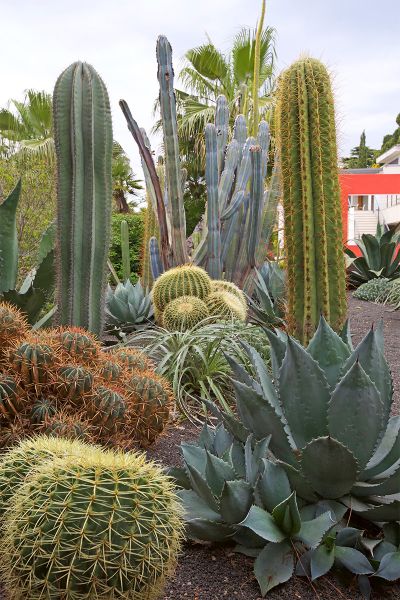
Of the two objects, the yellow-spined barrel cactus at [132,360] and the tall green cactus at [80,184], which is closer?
the yellow-spined barrel cactus at [132,360]

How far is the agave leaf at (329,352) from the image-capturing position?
311 cm

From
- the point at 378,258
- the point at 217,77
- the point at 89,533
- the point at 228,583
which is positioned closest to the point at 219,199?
the point at 378,258

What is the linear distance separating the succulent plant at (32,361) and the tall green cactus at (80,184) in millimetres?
2097

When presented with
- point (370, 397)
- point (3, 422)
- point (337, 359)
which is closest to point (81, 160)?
point (3, 422)

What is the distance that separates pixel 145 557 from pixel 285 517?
0.71 m

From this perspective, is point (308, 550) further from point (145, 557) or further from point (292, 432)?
point (145, 557)

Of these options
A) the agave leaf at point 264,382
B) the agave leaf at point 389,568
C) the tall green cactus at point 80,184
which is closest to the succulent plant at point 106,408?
the agave leaf at point 264,382

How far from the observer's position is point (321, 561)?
2.55m

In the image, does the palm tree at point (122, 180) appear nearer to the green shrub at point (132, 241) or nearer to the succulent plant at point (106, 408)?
the green shrub at point (132, 241)

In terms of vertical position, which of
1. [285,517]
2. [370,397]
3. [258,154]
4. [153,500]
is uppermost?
[258,154]

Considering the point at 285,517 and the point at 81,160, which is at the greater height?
the point at 81,160

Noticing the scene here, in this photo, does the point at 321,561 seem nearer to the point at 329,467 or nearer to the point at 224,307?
the point at 329,467

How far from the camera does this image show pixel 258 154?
8438 millimetres

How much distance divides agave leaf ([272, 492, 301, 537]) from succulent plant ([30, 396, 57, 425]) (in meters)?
1.23
